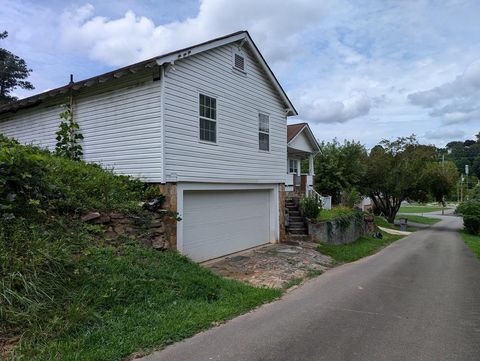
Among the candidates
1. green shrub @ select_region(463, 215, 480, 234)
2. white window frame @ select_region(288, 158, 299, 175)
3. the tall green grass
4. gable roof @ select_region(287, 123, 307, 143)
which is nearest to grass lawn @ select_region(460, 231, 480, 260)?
green shrub @ select_region(463, 215, 480, 234)

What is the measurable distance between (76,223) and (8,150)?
5.66ft

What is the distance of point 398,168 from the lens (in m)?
31.5

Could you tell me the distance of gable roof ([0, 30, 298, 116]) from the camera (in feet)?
31.1

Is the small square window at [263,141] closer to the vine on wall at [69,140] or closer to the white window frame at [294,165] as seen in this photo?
the vine on wall at [69,140]

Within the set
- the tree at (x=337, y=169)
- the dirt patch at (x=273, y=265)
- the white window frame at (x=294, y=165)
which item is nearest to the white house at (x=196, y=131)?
the dirt patch at (x=273, y=265)

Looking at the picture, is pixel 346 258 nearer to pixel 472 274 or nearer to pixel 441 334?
pixel 472 274

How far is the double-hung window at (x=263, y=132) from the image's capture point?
13.7 metres

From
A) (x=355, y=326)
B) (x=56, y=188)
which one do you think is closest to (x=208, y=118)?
(x=56, y=188)

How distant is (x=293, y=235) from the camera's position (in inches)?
613

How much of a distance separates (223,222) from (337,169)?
1680cm

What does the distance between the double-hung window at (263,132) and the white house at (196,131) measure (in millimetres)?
55

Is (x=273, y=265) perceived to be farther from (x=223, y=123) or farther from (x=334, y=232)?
(x=334, y=232)

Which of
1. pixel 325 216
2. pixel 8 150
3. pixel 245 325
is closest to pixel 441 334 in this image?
pixel 245 325

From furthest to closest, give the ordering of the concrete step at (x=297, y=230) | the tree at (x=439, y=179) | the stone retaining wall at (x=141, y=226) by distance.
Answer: the tree at (x=439, y=179) < the concrete step at (x=297, y=230) < the stone retaining wall at (x=141, y=226)
